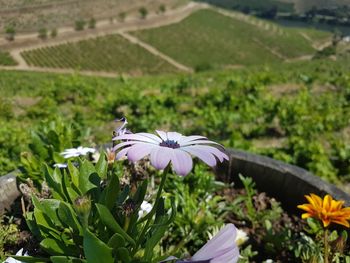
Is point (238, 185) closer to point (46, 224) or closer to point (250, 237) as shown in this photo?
point (250, 237)

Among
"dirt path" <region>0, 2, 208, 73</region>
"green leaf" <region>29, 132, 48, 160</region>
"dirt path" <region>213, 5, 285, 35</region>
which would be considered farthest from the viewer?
"dirt path" <region>213, 5, 285, 35</region>

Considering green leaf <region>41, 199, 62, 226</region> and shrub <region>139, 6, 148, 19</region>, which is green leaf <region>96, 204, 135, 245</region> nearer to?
green leaf <region>41, 199, 62, 226</region>

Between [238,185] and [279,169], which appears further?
[238,185]

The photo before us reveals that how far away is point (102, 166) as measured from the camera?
1673mm

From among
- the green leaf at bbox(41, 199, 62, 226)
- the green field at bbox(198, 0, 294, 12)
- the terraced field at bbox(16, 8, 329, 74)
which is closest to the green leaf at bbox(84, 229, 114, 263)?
the green leaf at bbox(41, 199, 62, 226)

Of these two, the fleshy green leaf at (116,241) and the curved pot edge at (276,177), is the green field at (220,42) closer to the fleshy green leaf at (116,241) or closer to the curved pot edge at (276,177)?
the curved pot edge at (276,177)

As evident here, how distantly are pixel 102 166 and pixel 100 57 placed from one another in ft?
187

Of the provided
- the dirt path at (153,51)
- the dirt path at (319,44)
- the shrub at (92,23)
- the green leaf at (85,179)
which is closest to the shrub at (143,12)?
the dirt path at (153,51)

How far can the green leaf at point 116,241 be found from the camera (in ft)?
3.97

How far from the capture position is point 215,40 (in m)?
69.8

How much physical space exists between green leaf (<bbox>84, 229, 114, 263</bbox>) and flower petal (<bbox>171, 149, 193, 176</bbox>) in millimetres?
272

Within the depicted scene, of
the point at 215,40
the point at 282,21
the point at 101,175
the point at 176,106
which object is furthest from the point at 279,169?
the point at 282,21

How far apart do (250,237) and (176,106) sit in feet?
14.0

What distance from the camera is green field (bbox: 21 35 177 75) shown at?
5316 centimetres
